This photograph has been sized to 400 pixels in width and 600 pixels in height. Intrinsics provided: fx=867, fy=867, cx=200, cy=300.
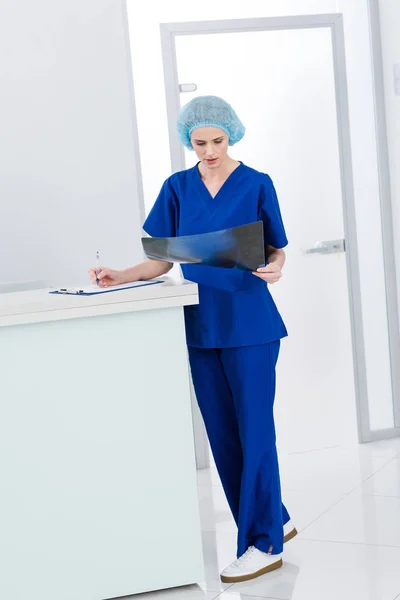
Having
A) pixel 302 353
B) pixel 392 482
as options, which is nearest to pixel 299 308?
pixel 302 353

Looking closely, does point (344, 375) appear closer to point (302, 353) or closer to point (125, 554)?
point (302, 353)

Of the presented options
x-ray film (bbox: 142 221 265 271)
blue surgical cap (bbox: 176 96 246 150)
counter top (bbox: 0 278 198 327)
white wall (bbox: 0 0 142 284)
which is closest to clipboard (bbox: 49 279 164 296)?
counter top (bbox: 0 278 198 327)

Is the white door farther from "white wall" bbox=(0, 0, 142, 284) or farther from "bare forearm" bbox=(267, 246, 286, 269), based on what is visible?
"bare forearm" bbox=(267, 246, 286, 269)

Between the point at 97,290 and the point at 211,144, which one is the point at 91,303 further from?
the point at 211,144

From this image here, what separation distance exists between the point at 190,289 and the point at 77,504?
60 centimetres

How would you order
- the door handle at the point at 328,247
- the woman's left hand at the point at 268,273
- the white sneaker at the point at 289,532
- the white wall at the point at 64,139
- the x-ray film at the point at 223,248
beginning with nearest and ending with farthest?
the x-ray film at the point at 223,248
the woman's left hand at the point at 268,273
the white sneaker at the point at 289,532
the white wall at the point at 64,139
the door handle at the point at 328,247

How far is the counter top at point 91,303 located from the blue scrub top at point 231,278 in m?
0.14

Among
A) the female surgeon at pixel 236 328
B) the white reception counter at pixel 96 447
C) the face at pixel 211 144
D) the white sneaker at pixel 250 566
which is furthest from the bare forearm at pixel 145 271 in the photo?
the white sneaker at pixel 250 566

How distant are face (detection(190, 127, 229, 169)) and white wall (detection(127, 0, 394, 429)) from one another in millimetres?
1079

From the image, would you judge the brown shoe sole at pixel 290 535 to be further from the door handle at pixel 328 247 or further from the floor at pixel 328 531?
the door handle at pixel 328 247

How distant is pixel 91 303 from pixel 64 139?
4.29 feet

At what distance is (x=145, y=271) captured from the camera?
245 centimetres

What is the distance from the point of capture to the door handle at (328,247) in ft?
11.8

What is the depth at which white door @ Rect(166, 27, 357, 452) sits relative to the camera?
346 centimetres
